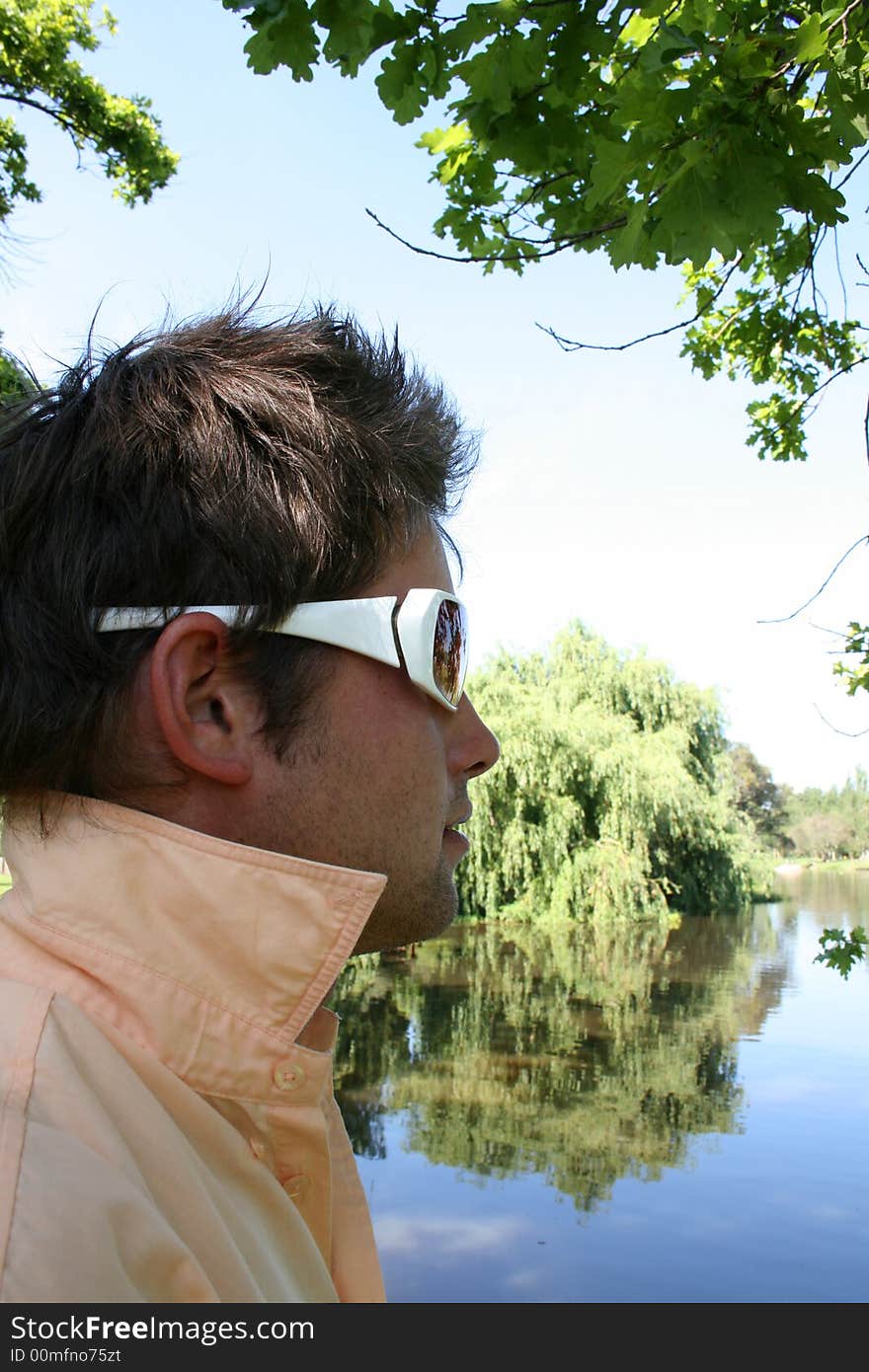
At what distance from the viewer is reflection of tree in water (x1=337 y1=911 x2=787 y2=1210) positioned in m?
9.06

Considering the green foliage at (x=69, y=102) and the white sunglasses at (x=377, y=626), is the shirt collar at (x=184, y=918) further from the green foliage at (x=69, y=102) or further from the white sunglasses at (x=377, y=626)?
the green foliage at (x=69, y=102)

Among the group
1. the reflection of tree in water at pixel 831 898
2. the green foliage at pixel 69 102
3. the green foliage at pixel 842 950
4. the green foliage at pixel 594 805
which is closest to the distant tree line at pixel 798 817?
the reflection of tree in water at pixel 831 898

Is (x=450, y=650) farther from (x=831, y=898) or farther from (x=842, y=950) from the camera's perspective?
(x=831, y=898)

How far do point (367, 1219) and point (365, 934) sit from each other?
37 cm

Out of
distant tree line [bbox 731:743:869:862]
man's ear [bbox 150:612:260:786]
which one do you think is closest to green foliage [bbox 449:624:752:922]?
man's ear [bbox 150:612:260:786]

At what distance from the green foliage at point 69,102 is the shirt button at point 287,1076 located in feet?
31.7

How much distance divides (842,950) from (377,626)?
4.24 m

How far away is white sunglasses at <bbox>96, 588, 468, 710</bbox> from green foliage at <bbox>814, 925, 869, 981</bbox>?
4.05 m

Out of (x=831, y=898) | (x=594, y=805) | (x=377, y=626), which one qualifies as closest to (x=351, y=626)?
(x=377, y=626)

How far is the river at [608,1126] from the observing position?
22.6 feet

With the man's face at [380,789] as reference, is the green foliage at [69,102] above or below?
above

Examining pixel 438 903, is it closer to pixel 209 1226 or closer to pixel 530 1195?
pixel 209 1226

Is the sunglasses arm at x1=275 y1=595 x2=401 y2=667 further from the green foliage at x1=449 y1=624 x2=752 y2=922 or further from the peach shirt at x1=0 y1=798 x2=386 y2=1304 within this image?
the green foliage at x1=449 y1=624 x2=752 y2=922
